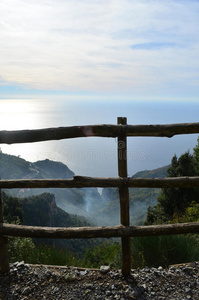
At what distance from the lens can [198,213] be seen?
7660mm

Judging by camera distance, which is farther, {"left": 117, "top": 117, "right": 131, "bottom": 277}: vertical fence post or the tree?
the tree


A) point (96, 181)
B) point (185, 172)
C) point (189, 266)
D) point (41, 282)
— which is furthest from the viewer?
point (185, 172)

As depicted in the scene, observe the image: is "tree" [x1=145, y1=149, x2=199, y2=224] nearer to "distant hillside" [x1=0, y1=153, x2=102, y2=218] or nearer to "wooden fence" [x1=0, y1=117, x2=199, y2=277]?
"wooden fence" [x1=0, y1=117, x2=199, y2=277]

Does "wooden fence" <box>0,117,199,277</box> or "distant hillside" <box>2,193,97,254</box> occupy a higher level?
"wooden fence" <box>0,117,199,277</box>

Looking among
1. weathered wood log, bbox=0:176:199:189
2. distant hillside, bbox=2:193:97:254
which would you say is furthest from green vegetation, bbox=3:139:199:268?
distant hillside, bbox=2:193:97:254

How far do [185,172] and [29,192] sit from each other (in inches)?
2916

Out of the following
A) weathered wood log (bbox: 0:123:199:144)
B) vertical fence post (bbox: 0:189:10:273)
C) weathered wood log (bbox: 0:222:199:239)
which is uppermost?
weathered wood log (bbox: 0:123:199:144)

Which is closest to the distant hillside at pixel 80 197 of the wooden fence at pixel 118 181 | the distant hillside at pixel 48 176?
the distant hillside at pixel 48 176

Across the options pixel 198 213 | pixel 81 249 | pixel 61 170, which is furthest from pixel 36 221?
pixel 61 170

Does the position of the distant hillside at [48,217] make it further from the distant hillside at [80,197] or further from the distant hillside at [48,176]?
the distant hillside at [48,176]

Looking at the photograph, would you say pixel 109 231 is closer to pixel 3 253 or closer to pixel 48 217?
pixel 3 253

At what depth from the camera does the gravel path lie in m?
3.28

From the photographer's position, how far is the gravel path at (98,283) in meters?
3.28

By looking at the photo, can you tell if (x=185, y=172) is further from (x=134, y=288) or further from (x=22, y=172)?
(x=22, y=172)
